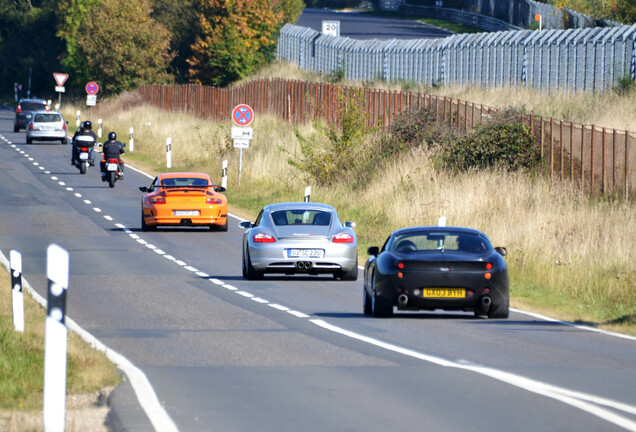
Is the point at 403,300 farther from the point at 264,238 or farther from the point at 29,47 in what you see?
the point at 29,47

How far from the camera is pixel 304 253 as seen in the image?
75.2 feet

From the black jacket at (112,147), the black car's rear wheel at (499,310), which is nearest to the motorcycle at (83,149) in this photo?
the black jacket at (112,147)

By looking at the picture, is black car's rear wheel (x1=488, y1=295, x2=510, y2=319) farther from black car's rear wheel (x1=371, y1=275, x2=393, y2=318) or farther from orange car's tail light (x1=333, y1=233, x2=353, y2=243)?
orange car's tail light (x1=333, y1=233, x2=353, y2=243)

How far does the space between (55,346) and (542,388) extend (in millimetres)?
4622

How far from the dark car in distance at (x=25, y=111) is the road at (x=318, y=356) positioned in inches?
2030

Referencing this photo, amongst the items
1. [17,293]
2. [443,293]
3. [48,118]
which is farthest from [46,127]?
[17,293]

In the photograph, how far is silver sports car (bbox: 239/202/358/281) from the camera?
74.9ft

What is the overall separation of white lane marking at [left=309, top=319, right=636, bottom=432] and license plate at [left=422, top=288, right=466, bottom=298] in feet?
6.73

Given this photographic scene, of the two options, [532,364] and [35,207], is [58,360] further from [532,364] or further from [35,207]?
[35,207]

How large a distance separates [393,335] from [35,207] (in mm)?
24003

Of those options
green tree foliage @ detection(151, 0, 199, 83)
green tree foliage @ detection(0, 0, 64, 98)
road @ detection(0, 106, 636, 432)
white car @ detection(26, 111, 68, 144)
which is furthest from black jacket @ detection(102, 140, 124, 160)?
green tree foliage @ detection(0, 0, 64, 98)

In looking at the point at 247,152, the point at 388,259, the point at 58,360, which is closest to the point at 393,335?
the point at 388,259

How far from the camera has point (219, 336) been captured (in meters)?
16.0

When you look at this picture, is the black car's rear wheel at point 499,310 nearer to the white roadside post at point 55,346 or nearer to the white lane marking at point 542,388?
the white lane marking at point 542,388
